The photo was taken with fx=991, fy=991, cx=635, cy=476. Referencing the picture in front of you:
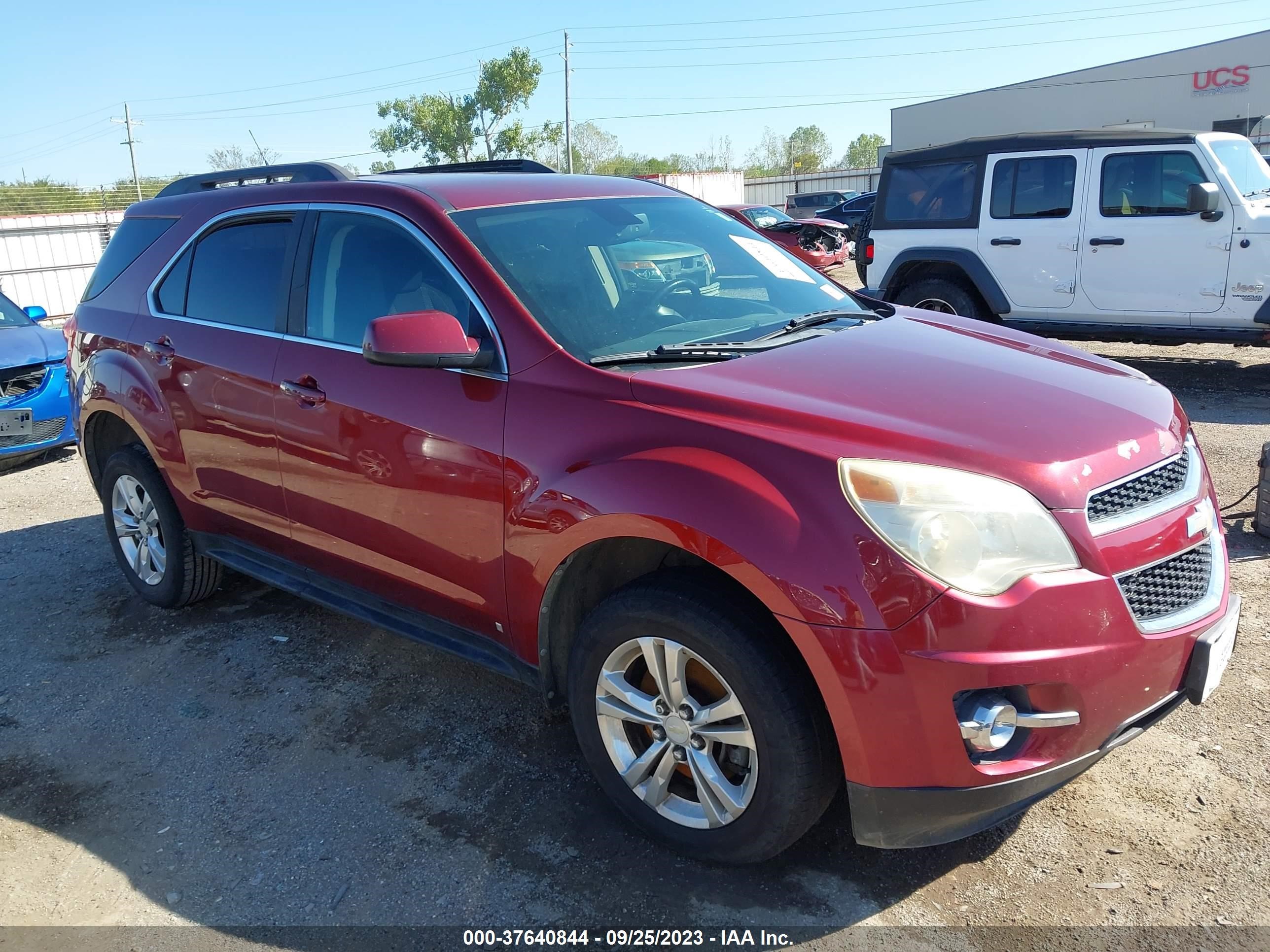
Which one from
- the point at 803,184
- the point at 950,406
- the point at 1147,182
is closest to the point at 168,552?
the point at 950,406

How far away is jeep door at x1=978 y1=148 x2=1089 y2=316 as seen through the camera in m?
8.62

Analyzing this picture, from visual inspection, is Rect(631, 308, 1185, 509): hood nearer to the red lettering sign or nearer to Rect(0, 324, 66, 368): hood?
Rect(0, 324, 66, 368): hood

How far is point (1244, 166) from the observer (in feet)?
27.2

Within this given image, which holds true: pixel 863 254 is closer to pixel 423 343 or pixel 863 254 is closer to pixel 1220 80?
pixel 423 343

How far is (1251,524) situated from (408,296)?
4414 millimetres

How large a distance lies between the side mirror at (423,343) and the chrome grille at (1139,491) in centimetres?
172

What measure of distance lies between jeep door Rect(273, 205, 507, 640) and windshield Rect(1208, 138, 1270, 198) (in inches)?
293

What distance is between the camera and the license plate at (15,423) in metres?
7.59

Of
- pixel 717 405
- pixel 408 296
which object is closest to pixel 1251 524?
pixel 717 405

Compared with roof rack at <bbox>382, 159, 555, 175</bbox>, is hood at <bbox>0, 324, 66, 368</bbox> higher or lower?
lower

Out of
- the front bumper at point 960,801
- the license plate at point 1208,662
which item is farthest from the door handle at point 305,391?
the license plate at point 1208,662

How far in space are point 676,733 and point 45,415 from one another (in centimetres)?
713

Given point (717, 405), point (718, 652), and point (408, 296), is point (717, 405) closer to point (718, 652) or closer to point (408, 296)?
point (718, 652)

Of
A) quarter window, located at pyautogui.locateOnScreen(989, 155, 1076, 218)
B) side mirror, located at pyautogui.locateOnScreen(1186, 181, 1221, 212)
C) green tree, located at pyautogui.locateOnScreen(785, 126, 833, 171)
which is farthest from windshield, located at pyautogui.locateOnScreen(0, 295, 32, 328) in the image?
green tree, located at pyautogui.locateOnScreen(785, 126, 833, 171)
